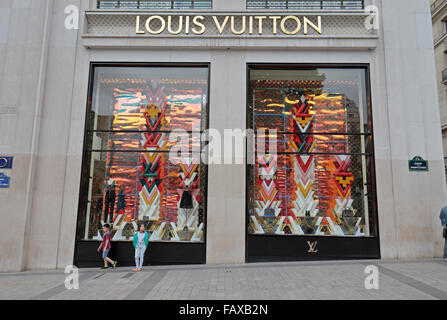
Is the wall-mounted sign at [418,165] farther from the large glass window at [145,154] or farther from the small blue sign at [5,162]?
the small blue sign at [5,162]

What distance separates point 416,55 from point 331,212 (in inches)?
248

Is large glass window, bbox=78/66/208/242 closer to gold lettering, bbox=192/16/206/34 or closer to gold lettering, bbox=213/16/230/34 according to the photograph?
gold lettering, bbox=192/16/206/34

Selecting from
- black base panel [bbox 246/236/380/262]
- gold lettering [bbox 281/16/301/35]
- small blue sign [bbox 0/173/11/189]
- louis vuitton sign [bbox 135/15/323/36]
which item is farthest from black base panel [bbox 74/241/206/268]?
gold lettering [bbox 281/16/301/35]

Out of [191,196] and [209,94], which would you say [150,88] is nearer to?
[209,94]

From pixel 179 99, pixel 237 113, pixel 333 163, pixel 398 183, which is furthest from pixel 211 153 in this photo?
pixel 398 183

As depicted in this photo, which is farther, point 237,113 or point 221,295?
point 237,113

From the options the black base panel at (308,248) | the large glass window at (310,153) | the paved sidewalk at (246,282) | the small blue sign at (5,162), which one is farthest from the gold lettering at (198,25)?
the paved sidewalk at (246,282)

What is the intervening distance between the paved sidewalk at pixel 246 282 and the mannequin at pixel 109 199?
1.90m

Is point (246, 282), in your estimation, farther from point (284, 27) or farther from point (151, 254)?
point (284, 27)

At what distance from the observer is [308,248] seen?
980 centimetres

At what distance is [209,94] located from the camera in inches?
413

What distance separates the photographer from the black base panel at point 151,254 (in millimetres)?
9719

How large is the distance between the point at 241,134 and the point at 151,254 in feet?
16.6

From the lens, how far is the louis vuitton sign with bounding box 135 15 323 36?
10570 mm
